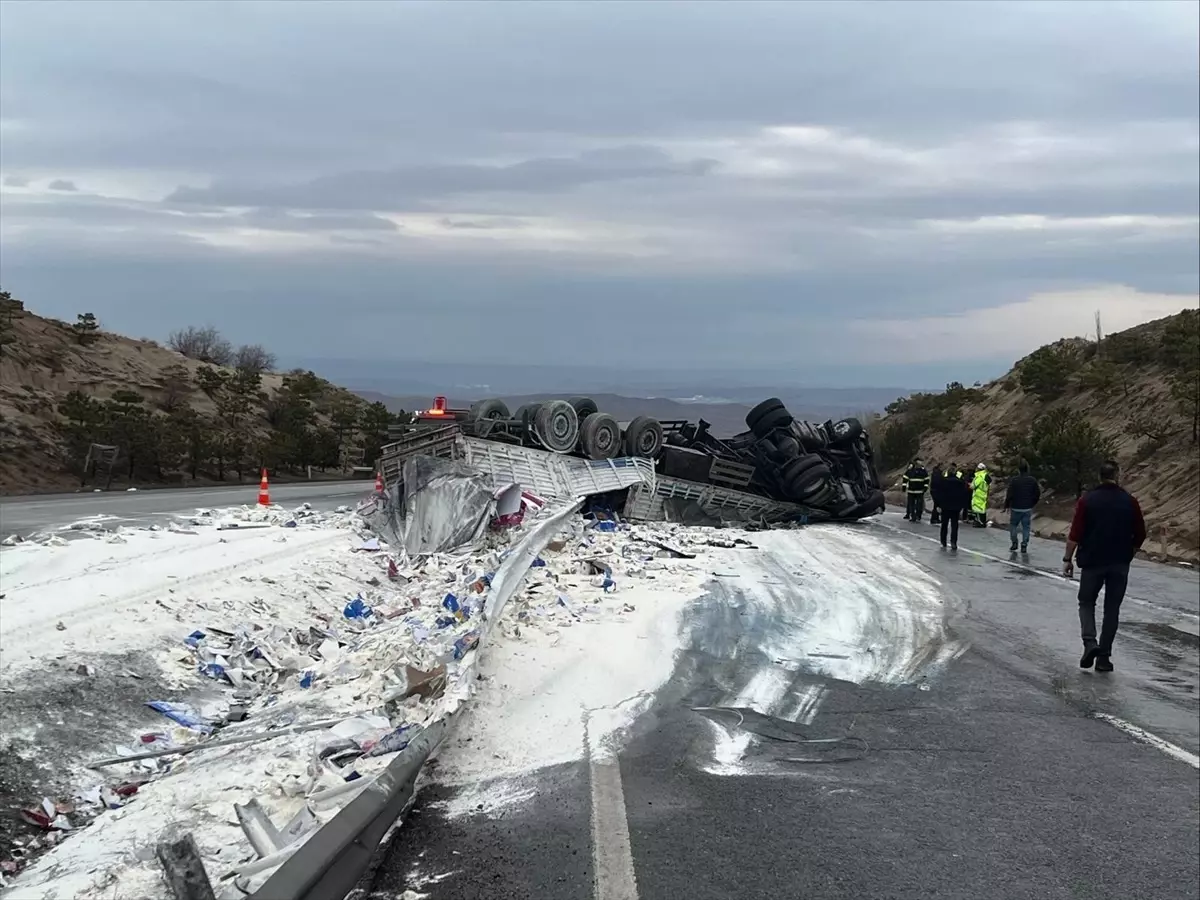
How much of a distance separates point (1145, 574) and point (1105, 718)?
10.9 metres

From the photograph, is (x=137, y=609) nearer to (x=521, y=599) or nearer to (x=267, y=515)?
(x=521, y=599)

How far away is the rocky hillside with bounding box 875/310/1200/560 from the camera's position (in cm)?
2569

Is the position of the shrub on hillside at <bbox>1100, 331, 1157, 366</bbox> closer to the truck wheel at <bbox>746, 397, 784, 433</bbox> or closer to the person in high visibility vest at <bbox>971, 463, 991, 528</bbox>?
the person in high visibility vest at <bbox>971, 463, 991, 528</bbox>

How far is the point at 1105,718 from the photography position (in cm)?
717

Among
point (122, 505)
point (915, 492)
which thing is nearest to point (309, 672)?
point (122, 505)

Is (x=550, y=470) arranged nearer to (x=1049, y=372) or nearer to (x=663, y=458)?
(x=663, y=458)

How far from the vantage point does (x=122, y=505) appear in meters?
20.0

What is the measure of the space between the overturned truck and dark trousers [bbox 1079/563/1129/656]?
802 cm

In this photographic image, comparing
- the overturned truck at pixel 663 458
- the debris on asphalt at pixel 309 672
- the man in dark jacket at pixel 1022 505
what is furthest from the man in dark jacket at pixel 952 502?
the debris on asphalt at pixel 309 672

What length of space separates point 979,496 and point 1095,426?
11711mm

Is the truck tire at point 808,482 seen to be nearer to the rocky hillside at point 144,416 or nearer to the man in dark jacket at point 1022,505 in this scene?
the man in dark jacket at point 1022,505

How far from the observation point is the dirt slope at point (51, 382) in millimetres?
31281

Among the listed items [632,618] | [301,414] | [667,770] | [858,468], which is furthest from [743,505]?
[301,414]

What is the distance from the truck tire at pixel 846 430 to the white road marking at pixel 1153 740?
56.4 ft
